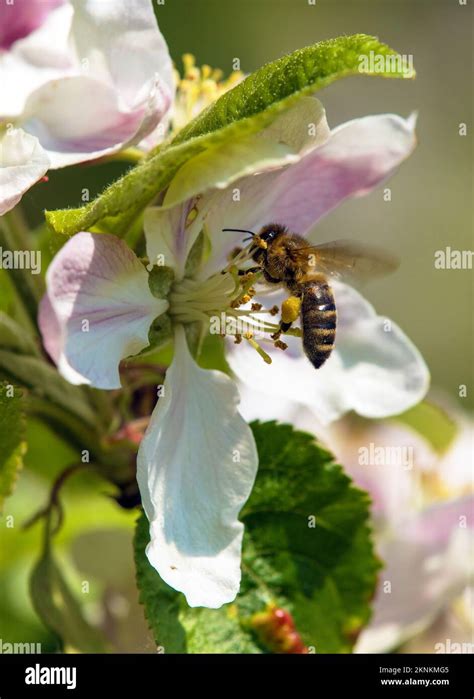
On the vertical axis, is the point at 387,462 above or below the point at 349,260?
below

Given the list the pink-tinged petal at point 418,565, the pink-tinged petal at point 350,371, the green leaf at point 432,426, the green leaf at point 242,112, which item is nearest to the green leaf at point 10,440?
the green leaf at point 242,112

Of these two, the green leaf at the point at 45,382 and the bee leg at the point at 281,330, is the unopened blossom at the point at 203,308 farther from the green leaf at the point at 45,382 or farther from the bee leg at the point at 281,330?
the green leaf at the point at 45,382

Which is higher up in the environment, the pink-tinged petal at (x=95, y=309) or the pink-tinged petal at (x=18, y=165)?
the pink-tinged petal at (x=18, y=165)

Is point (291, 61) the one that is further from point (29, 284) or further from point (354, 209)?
point (354, 209)

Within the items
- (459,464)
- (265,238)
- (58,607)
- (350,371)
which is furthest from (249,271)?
(459,464)

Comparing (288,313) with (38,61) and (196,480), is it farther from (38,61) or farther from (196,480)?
(38,61)
